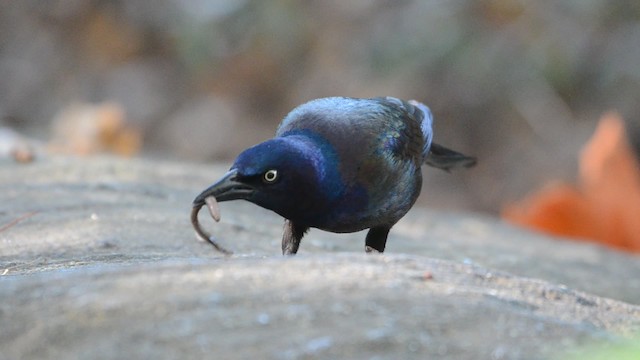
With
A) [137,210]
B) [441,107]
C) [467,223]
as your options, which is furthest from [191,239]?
[441,107]

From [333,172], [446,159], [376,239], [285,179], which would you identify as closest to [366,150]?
[333,172]

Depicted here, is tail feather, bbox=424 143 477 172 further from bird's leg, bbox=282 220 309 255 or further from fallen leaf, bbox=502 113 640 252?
fallen leaf, bbox=502 113 640 252

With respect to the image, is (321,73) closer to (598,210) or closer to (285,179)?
(598,210)

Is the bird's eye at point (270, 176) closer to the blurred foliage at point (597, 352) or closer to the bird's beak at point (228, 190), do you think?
the bird's beak at point (228, 190)

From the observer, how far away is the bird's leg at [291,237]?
162 inches

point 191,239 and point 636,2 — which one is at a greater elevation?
point 636,2

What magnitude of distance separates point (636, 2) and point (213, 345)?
8.23 meters

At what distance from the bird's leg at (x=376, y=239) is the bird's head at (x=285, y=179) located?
0.54 meters

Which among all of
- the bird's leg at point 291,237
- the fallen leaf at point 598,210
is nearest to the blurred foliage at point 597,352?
the bird's leg at point 291,237

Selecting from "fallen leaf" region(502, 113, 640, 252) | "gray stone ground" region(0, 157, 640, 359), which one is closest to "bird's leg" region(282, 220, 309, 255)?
"gray stone ground" region(0, 157, 640, 359)

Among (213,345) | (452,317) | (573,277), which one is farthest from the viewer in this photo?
(573,277)

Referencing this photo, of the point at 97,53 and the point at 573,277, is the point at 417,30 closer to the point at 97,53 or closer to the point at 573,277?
the point at 97,53

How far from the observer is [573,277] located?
17.9 feet

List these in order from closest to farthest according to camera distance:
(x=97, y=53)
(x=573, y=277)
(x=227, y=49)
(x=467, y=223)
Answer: (x=573, y=277)
(x=467, y=223)
(x=227, y=49)
(x=97, y=53)
